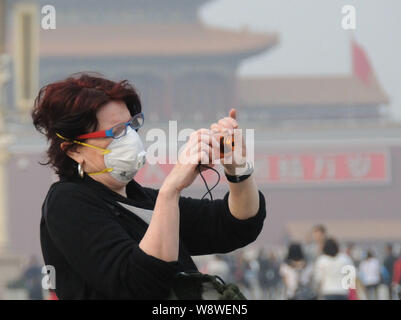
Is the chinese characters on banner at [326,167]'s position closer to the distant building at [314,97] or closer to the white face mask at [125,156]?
the distant building at [314,97]

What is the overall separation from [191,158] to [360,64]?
30970 mm

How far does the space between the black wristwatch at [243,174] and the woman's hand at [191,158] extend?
0.50 feet

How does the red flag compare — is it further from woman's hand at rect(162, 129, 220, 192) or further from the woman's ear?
woman's hand at rect(162, 129, 220, 192)

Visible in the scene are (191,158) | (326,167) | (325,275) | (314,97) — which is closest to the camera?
(191,158)

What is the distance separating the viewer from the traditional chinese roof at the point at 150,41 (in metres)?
29.7

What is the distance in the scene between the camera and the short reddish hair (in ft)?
5.30

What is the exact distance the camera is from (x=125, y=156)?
63.3 inches

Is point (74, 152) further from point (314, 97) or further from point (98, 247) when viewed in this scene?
point (314, 97)

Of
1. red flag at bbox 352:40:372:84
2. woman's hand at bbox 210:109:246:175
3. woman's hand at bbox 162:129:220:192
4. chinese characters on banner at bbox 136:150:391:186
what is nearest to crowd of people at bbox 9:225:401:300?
woman's hand at bbox 210:109:246:175

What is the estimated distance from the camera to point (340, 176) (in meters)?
24.5

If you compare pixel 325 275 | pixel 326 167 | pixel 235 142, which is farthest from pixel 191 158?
pixel 326 167

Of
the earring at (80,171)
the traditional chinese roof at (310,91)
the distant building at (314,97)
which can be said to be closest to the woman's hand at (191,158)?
the earring at (80,171)
